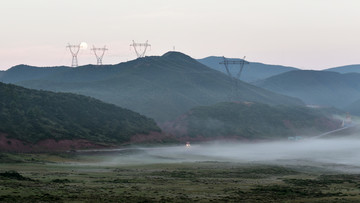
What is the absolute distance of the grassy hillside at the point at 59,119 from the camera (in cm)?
14850

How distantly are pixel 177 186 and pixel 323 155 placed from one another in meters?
95.7

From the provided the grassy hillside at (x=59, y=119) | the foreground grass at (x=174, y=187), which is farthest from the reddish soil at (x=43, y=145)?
the foreground grass at (x=174, y=187)

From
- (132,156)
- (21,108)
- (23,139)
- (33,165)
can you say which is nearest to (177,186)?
(33,165)

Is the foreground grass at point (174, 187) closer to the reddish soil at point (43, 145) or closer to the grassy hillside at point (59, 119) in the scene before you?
the reddish soil at point (43, 145)

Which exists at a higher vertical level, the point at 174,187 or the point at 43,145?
the point at 43,145

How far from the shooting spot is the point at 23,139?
140 m

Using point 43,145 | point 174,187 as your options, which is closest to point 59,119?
point 43,145

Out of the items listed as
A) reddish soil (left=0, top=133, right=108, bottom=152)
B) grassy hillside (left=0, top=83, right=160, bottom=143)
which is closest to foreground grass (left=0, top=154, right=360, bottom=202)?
reddish soil (left=0, top=133, right=108, bottom=152)

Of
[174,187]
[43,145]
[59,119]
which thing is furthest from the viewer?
[59,119]

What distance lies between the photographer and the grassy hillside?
148 meters

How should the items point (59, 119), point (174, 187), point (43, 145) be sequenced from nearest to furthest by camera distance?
point (174, 187)
point (43, 145)
point (59, 119)

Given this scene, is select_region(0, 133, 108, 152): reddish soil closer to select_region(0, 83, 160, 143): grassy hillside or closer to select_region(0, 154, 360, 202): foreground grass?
select_region(0, 83, 160, 143): grassy hillside

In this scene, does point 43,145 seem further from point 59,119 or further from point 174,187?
point 174,187

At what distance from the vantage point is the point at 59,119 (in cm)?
17050
